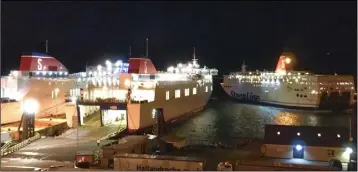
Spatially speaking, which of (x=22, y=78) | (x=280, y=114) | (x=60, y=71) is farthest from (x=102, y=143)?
A: (x=280, y=114)

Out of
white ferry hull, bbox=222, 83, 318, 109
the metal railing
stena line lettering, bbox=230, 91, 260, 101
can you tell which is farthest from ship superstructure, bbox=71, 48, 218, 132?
stena line lettering, bbox=230, 91, 260, 101

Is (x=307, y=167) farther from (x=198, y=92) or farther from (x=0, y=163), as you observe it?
(x=198, y=92)

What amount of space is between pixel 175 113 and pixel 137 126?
9088mm

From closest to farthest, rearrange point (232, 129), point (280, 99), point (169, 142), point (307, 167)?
point (307, 167) < point (169, 142) < point (232, 129) < point (280, 99)

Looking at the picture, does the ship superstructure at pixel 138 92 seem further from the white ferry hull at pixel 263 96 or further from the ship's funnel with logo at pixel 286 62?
the ship's funnel with logo at pixel 286 62

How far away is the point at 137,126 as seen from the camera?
26.0 meters

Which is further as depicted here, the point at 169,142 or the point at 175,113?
the point at 175,113

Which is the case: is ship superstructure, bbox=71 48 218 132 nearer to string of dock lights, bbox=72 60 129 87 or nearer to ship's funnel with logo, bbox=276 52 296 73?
string of dock lights, bbox=72 60 129 87

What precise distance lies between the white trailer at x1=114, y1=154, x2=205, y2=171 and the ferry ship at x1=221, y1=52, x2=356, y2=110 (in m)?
37.6

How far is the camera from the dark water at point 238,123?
2856cm

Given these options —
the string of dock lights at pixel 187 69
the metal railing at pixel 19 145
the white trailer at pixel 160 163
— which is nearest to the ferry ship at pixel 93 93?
the metal railing at pixel 19 145

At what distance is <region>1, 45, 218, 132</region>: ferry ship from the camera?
87.6 feet

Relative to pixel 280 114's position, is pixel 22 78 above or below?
above

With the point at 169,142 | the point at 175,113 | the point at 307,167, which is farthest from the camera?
the point at 175,113
